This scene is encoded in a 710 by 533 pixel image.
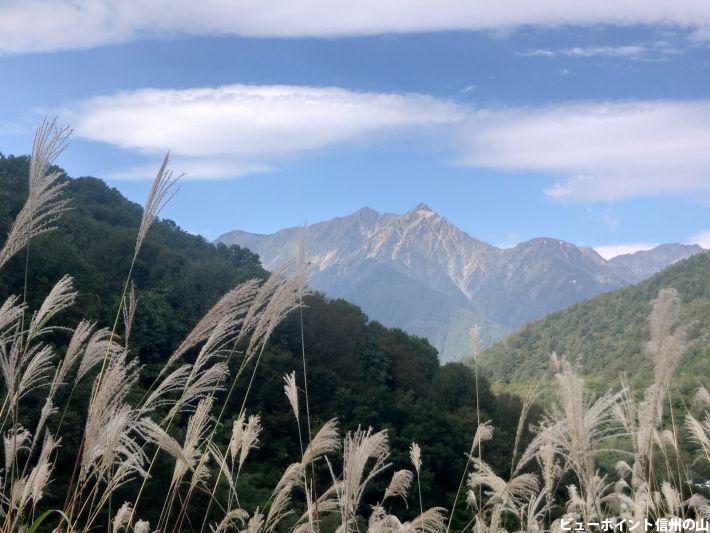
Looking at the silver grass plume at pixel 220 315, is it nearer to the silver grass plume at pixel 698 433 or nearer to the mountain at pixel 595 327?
the silver grass plume at pixel 698 433

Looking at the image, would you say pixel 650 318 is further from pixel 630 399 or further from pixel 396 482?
pixel 396 482

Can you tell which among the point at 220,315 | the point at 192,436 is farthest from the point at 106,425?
the point at 220,315

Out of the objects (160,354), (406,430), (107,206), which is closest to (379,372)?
A: (406,430)

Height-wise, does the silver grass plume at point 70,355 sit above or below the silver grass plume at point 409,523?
above

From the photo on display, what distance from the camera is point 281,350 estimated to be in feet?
72.5

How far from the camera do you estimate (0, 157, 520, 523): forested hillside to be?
16547mm

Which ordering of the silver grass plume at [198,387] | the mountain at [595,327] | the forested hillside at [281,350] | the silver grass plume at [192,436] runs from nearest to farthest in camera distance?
the silver grass plume at [198,387] < the silver grass plume at [192,436] < the forested hillside at [281,350] < the mountain at [595,327]

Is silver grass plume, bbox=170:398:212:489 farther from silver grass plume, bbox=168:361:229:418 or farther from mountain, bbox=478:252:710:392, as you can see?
mountain, bbox=478:252:710:392

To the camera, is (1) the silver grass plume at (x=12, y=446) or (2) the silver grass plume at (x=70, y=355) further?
(2) the silver grass plume at (x=70, y=355)

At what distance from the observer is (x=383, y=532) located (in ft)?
7.39

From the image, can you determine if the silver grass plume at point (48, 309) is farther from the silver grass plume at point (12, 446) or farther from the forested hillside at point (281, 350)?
the forested hillside at point (281, 350)

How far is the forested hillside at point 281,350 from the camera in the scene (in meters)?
16.5

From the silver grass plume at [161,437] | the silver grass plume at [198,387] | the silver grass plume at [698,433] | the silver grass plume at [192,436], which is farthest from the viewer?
the silver grass plume at [698,433]

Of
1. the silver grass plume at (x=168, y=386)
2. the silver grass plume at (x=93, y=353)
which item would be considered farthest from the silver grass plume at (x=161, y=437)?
the silver grass plume at (x=93, y=353)
